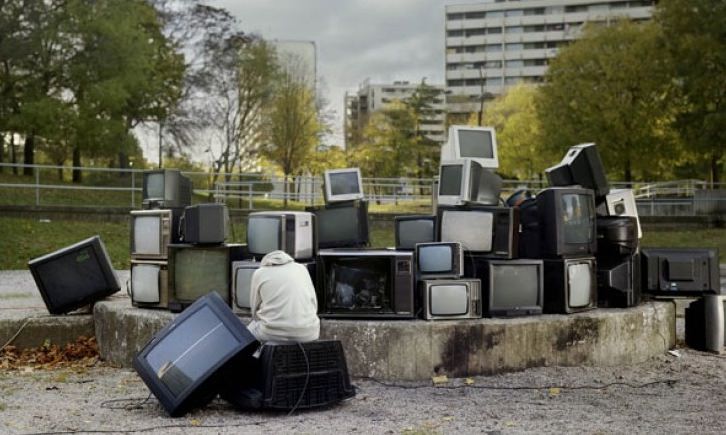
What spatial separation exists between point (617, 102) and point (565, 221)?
24.4 metres

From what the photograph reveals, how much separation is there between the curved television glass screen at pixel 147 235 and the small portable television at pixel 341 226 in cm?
195

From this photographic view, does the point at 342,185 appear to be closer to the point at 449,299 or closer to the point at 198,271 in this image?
the point at 198,271

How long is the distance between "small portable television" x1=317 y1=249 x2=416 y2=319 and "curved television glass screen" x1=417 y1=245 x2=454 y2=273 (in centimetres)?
24

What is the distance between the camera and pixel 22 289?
1385cm

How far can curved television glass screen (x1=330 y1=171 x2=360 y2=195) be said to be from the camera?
10953 mm

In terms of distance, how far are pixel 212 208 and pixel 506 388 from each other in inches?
132

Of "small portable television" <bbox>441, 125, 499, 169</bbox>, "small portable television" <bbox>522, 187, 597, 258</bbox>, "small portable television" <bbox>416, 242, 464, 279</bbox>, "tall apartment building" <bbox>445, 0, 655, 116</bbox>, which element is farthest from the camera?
"tall apartment building" <bbox>445, 0, 655, 116</bbox>

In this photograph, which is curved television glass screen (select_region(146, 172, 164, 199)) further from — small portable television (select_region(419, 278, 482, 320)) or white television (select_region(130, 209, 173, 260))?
small portable television (select_region(419, 278, 482, 320))

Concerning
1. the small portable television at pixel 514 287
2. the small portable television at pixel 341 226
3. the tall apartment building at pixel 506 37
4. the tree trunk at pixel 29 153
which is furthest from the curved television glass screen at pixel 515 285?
the tall apartment building at pixel 506 37

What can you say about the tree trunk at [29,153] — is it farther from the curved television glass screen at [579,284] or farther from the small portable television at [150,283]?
the curved television glass screen at [579,284]

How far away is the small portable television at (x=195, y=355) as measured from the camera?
A: 6789mm

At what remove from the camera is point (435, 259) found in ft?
28.2

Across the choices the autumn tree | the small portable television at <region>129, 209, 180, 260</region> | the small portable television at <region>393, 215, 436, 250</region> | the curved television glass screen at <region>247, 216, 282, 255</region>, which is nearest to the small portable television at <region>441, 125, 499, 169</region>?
the small portable television at <region>393, 215, 436, 250</region>

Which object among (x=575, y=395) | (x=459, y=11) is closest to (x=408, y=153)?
(x=575, y=395)
